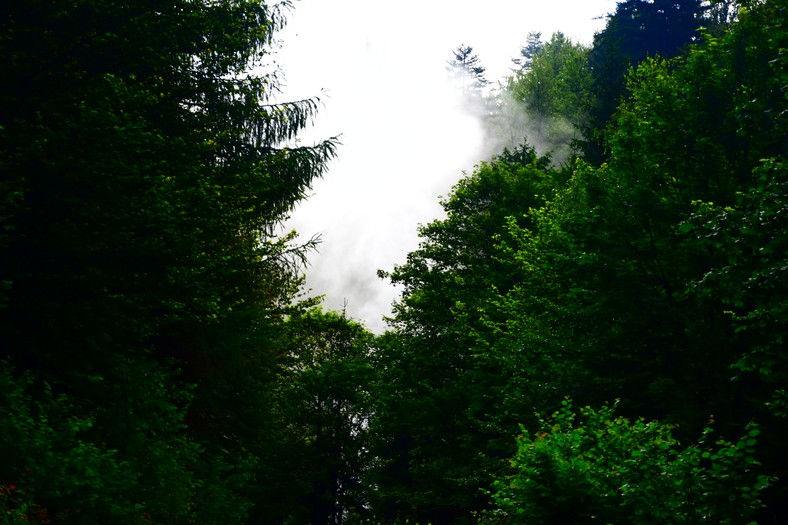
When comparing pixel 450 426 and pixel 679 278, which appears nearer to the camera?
pixel 679 278

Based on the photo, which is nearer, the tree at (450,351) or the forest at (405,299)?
the forest at (405,299)

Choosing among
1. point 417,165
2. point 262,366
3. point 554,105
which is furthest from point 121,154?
point 417,165

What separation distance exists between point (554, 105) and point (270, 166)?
136ft

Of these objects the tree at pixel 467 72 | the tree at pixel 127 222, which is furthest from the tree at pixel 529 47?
the tree at pixel 127 222

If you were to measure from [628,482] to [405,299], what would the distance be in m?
20.9

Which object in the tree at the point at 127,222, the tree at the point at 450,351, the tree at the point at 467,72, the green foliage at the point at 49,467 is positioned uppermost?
A: the tree at the point at 467,72

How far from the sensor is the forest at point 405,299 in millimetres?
9219

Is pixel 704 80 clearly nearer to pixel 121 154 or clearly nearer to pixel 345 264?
pixel 121 154

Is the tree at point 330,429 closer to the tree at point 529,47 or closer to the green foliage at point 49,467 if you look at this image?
the green foliage at point 49,467

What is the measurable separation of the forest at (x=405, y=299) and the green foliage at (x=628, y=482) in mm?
43

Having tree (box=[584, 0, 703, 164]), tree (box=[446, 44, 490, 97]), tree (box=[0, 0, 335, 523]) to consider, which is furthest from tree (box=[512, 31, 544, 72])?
tree (box=[0, 0, 335, 523])

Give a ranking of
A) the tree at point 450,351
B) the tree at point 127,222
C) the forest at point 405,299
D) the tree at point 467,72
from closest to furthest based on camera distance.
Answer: the forest at point 405,299 < the tree at point 127,222 < the tree at point 450,351 < the tree at point 467,72

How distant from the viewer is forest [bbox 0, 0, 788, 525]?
30.2ft

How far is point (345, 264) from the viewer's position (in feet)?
241
